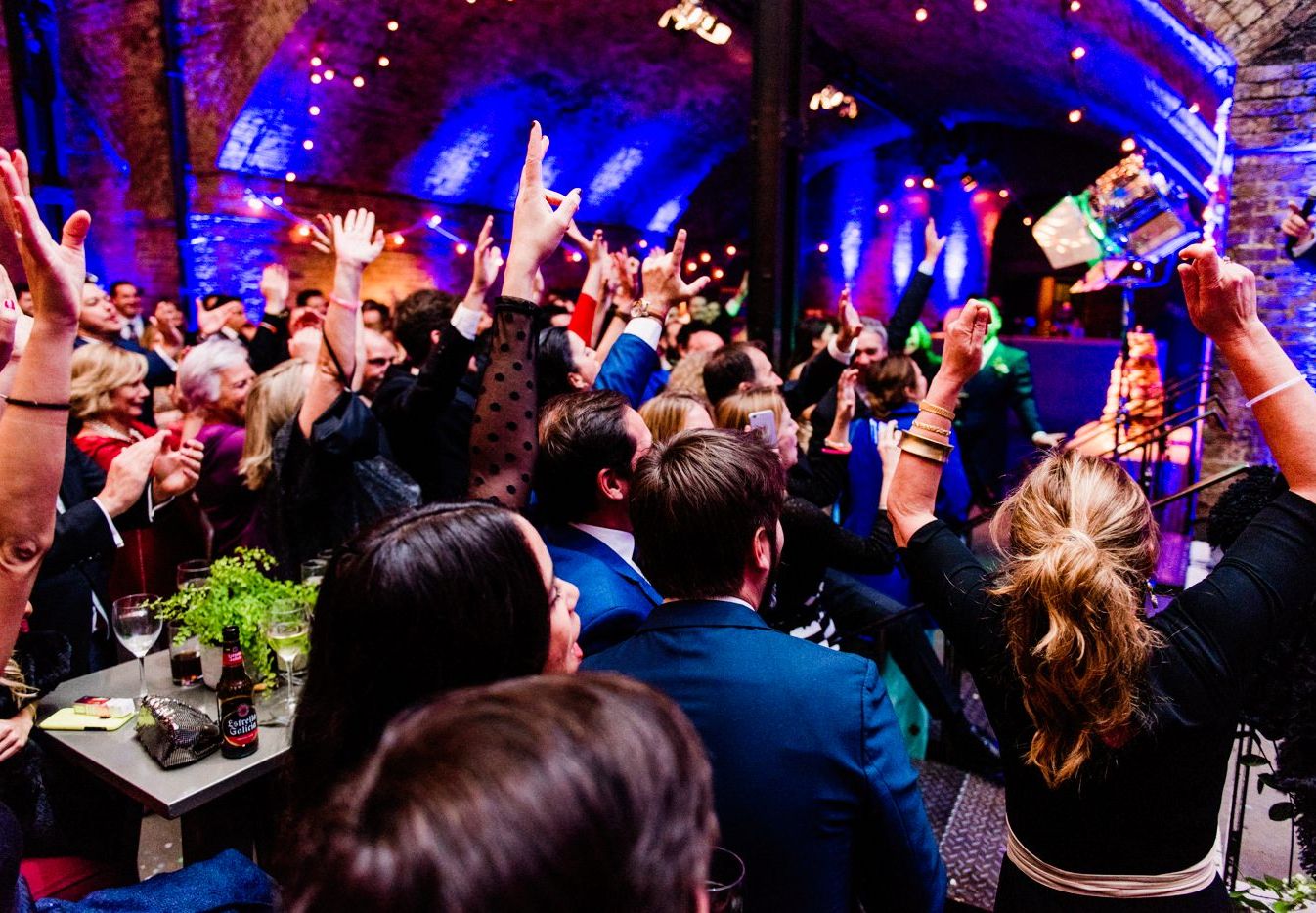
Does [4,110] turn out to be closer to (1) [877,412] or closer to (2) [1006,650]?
(1) [877,412]

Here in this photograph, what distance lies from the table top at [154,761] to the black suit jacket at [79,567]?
191 millimetres

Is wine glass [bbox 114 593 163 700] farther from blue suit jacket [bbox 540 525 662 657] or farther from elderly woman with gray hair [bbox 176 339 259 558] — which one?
blue suit jacket [bbox 540 525 662 657]

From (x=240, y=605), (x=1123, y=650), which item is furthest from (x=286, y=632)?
(x=1123, y=650)

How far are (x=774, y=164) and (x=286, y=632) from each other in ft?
10.1

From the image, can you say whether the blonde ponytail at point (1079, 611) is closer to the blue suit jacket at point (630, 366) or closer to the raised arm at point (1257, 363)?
the raised arm at point (1257, 363)

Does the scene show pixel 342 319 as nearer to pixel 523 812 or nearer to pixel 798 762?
pixel 798 762

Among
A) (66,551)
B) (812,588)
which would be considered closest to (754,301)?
(812,588)

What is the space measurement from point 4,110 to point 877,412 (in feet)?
30.6

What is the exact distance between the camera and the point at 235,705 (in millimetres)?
1856

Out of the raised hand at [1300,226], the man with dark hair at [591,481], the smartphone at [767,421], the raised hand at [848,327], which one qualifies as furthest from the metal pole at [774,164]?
the man with dark hair at [591,481]

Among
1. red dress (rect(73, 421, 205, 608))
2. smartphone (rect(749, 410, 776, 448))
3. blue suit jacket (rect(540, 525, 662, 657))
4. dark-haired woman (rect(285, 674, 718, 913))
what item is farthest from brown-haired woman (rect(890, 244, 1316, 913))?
red dress (rect(73, 421, 205, 608))

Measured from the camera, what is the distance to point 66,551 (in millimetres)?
2047

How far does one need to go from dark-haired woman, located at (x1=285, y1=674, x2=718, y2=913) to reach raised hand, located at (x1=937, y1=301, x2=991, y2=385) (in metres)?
1.16

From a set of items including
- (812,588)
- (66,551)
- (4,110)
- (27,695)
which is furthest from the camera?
(4,110)
